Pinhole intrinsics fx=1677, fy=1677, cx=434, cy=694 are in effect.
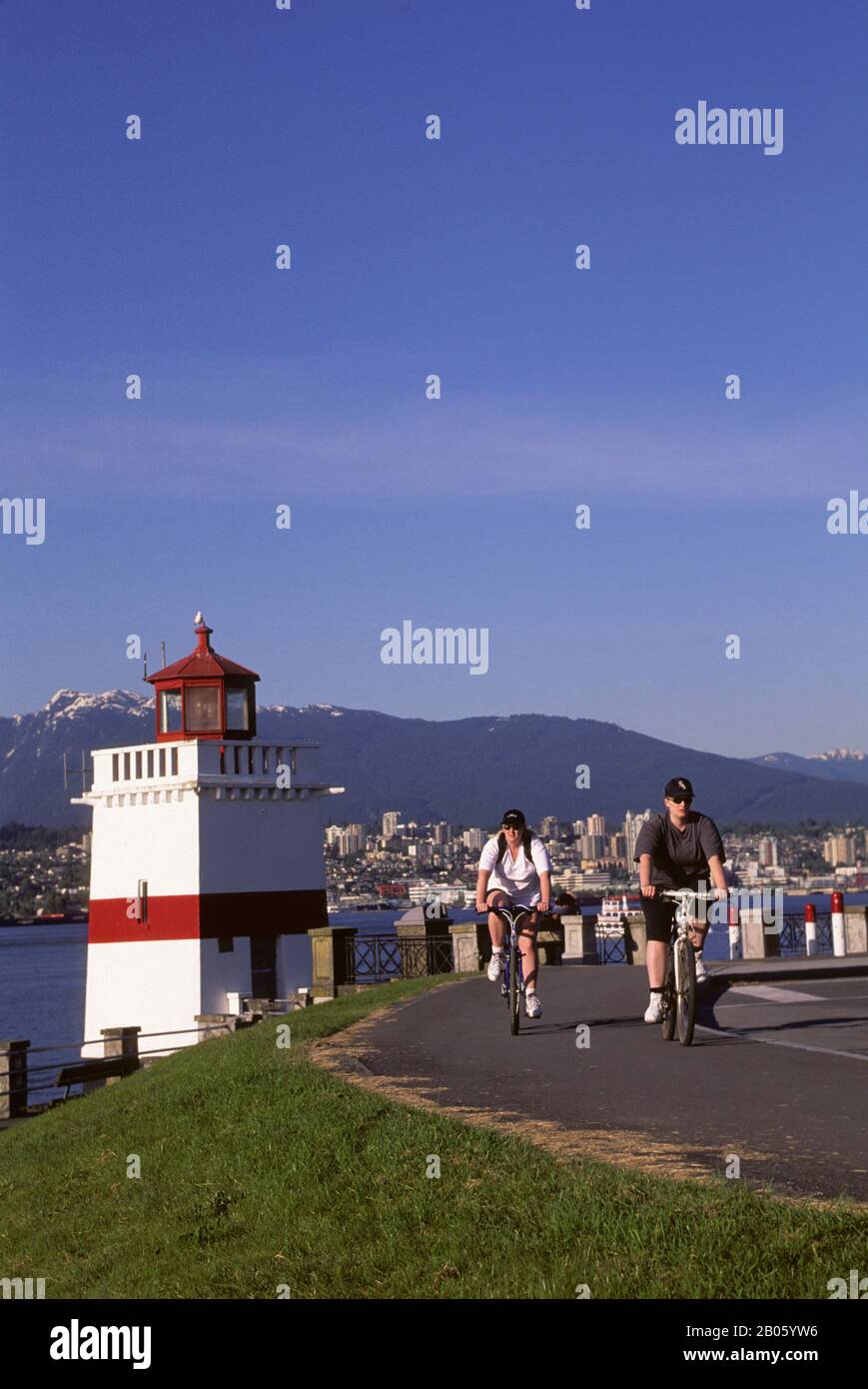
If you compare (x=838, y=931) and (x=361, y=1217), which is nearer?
(x=361, y=1217)

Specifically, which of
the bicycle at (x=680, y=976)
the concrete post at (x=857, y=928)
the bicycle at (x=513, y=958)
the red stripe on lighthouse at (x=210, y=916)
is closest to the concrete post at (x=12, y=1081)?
the red stripe on lighthouse at (x=210, y=916)

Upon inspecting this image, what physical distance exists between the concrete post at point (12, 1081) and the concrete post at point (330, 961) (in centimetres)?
515

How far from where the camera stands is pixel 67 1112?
19.7 meters

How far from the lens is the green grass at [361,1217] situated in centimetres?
688

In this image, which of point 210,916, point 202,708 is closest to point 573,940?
point 210,916

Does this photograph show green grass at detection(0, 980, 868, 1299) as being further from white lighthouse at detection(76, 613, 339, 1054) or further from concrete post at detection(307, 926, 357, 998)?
white lighthouse at detection(76, 613, 339, 1054)

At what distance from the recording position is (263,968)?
1571 inches

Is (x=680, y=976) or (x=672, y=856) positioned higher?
(x=672, y=856)

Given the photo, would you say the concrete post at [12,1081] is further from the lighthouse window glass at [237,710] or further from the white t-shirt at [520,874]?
the lighthouse window glass at [237,710]

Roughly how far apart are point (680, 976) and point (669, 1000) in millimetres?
598

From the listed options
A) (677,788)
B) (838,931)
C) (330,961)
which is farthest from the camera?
(330,961)

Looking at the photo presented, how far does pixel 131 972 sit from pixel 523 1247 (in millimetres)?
33265

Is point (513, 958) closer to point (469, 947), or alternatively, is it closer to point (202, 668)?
point (469, 947)

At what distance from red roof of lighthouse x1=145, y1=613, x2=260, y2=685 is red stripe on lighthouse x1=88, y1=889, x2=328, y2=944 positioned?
521cm
